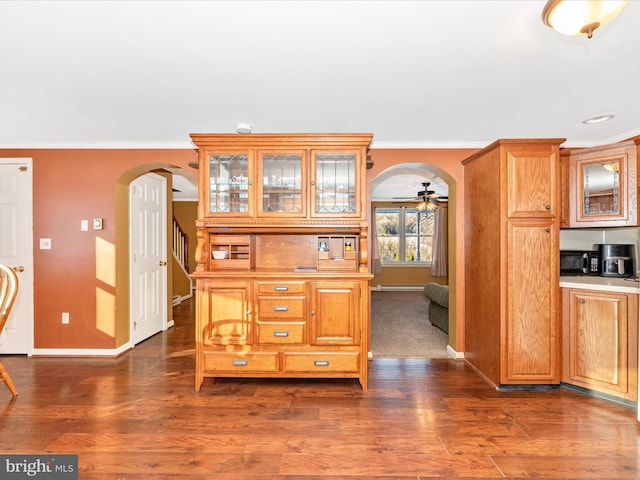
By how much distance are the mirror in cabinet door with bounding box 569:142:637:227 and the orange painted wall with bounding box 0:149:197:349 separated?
148 inches

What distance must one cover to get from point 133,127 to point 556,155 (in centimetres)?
375

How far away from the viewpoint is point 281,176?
285 centimetres

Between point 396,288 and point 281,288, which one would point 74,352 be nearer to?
point 281,288

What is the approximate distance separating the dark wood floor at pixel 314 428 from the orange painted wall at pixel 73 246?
0.54 meters

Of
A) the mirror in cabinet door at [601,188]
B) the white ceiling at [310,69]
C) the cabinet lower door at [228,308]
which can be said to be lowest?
the cabinet lower door at [228,308]

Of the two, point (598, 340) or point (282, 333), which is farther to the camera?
point (282, 333)

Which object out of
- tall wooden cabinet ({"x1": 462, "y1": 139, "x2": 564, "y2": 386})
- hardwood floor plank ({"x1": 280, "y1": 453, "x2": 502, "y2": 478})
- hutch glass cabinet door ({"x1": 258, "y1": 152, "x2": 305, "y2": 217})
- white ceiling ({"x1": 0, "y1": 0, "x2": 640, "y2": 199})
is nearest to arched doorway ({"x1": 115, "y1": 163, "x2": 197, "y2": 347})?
white ceiling ({"x1": 0, "y1": 0, "x2": 640, "y2": 199})

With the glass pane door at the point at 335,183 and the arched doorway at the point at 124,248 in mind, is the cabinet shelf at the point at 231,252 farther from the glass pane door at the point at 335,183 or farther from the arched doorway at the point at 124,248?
the arched doorway at the point at 124,248

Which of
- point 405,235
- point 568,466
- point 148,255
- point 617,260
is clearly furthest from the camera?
point 405,235

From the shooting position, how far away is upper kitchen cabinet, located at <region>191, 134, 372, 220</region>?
9.17 ft

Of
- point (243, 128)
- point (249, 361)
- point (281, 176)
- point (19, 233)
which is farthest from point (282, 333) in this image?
point (19, 233)

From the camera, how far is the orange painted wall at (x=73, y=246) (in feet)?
11.6

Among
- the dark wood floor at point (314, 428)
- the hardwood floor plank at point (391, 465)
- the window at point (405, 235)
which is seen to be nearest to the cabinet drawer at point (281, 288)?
the dark wood floor at point (314, 428)

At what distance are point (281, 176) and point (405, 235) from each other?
20.9 feet
